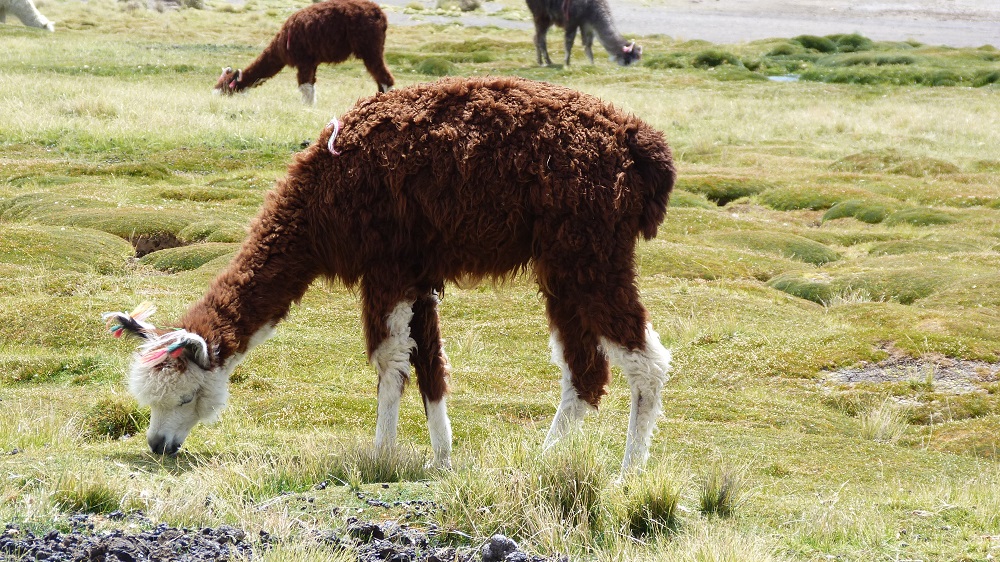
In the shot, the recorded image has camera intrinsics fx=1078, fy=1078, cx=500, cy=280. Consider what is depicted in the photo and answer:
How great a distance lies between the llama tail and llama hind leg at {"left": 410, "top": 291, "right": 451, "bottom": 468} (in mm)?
1723

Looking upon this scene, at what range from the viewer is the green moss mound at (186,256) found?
15680 millimetres

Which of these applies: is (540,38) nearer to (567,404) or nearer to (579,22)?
(579,22)

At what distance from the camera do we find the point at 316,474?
284 inches

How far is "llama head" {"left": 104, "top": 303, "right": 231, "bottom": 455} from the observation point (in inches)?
301

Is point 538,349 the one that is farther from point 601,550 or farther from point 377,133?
point 601,550

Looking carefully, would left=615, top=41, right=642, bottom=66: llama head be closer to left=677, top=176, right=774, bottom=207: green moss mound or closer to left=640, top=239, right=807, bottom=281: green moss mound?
left=677, top=176, right=774, bottom=207: green moss mound

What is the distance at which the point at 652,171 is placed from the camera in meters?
7.68

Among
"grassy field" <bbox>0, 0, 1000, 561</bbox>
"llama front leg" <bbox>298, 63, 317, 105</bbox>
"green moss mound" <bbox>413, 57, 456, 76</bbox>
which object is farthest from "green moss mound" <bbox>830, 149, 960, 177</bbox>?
"green moss mound" <bbox>413, 57, 456, 76</bbox>

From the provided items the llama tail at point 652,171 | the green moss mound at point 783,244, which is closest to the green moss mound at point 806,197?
the green moss mound at point 783,244

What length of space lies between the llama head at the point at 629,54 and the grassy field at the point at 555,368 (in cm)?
1787

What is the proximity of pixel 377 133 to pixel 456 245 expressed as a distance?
1020 millimetres

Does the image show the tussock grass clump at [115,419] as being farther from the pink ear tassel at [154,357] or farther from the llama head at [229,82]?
the llama head at [229,82]

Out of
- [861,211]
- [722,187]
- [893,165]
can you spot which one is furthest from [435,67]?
[861,211]

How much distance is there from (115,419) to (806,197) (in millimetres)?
18043
